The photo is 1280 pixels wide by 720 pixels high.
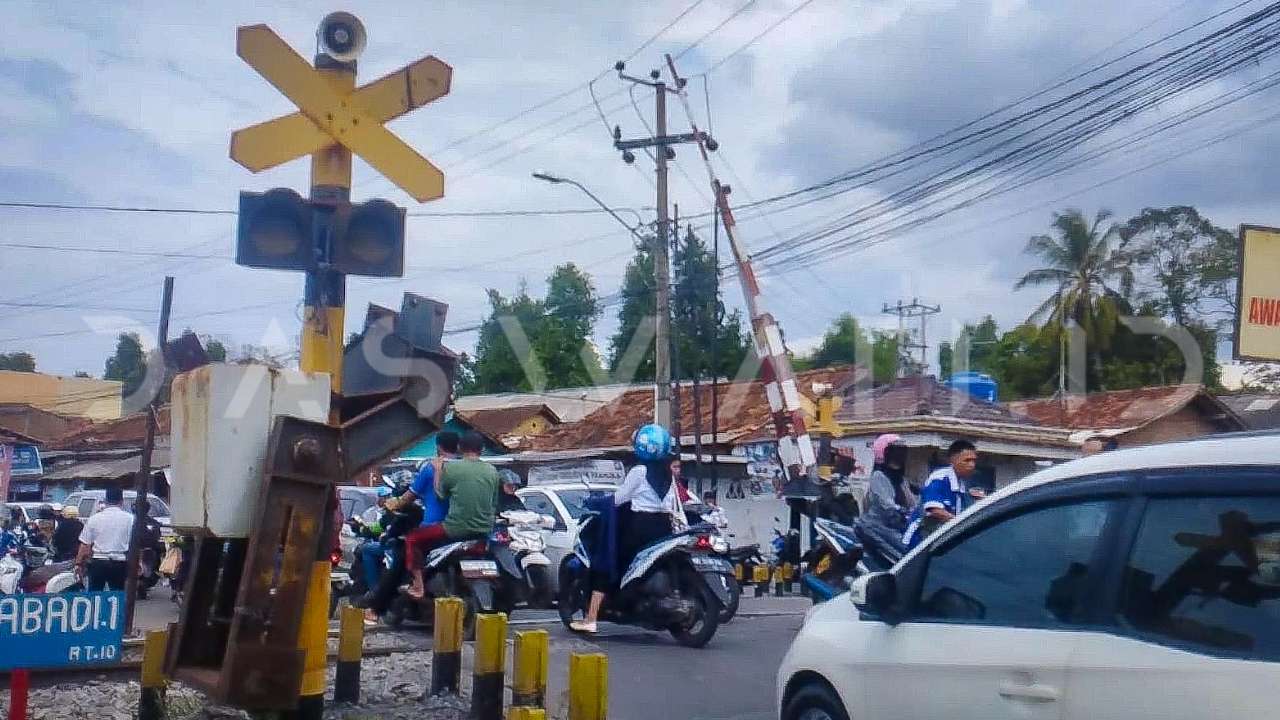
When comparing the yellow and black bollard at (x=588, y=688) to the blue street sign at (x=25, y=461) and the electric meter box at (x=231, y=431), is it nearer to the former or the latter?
the electric meter box at (x=231, y=431)

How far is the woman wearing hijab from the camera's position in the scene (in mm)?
11297

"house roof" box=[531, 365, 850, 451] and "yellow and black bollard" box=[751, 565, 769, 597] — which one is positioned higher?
"house roof" box=[531, 365, 850, 451]

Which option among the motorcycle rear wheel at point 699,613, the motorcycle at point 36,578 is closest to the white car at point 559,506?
the motorcycle rear wheel at point 699,613

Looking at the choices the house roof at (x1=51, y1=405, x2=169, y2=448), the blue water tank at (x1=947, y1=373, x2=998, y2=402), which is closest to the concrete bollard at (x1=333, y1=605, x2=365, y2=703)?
the blue water tank at (x1=947, y1=373, x2=998, y2=402)

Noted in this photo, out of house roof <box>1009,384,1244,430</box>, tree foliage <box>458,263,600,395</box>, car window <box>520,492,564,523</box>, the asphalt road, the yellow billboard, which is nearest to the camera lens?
the asphalt road

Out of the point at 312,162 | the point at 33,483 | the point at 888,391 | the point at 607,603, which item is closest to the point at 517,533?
the point at 607,603

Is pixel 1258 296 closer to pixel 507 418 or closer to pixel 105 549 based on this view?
pixel 105 549

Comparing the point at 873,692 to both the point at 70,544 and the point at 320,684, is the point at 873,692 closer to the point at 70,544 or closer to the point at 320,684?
the point at 320,684

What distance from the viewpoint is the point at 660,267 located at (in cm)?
2739

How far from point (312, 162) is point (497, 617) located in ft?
8.53

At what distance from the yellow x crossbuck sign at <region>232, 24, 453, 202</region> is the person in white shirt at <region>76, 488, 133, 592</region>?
33.5 ft

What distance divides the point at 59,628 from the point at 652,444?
577cm

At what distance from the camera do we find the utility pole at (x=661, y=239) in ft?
88.4

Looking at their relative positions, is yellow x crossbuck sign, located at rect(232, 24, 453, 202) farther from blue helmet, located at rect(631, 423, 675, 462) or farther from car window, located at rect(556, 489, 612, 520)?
car window, located at rect(556, 489, 612, 520)
